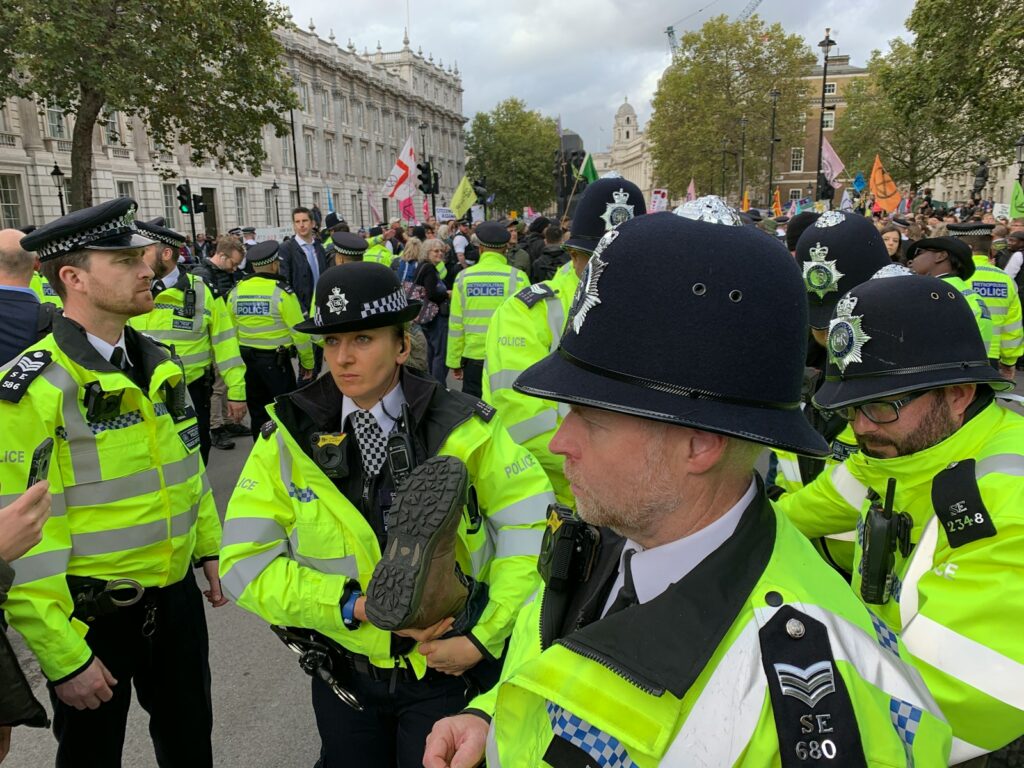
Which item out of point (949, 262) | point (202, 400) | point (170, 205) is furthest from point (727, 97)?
point (202, 400)

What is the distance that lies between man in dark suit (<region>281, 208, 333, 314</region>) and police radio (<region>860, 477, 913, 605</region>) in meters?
9.58

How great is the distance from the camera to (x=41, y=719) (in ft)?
6.58

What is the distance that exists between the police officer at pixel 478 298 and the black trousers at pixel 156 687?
519cm

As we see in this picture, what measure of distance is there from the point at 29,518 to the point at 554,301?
253 centimetres

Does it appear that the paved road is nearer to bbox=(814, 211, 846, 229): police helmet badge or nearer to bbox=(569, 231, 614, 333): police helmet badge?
bbox=(569, 231, 614, 333): police helmet badge

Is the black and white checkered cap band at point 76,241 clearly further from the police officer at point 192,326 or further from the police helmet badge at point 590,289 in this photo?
the police officer at point 192,326

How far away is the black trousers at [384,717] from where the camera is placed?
2.17 meters

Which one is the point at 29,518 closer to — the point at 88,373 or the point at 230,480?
the point at 88,373

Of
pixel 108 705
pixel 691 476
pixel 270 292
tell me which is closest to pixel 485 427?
pixel 691 476

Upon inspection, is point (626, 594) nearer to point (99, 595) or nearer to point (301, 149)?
point (99, 595)

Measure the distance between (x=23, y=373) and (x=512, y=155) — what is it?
8494cm

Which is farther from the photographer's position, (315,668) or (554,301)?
(554,301)

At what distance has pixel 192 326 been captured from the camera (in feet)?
20.6

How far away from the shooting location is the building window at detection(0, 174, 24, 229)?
2953cm
